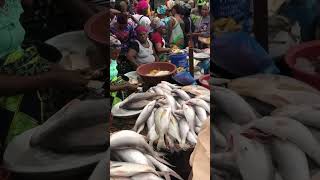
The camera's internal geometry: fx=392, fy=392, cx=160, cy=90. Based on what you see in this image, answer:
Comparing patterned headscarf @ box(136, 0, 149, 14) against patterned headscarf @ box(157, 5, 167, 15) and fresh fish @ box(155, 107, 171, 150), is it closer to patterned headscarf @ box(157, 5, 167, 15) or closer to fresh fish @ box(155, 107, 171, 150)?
patterned headscarf @ box(157, 5, 167, 15)

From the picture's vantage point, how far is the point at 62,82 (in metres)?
0.92

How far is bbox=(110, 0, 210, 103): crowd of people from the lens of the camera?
2.05 metres

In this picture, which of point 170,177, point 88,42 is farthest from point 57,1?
point 170,177

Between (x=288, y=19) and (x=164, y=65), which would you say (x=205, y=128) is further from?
(x=288, y=19)

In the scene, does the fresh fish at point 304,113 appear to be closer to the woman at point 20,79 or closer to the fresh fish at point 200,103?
the woman at point 20,79

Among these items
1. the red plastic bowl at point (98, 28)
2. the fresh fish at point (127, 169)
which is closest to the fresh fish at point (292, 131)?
the red plastic bowl at point (98, 28)

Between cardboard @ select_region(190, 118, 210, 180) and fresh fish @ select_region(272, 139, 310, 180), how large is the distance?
825mm

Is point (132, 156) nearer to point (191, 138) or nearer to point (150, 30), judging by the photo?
point (191, 138)

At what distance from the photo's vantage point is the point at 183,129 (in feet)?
6.87

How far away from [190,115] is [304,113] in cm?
125

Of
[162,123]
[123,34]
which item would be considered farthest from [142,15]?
[162,123]

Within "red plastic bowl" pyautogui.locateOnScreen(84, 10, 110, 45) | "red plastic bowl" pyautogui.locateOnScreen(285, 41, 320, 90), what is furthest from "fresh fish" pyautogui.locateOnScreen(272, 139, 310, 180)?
"red plastic bowl" pyautogui.locateOnScreen(84, 10, 110, 45)

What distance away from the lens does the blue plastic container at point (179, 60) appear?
221 centimetres

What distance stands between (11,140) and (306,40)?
0.72m
